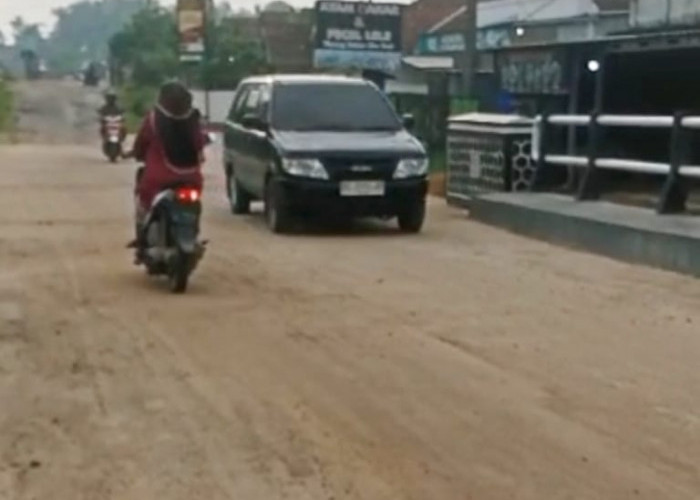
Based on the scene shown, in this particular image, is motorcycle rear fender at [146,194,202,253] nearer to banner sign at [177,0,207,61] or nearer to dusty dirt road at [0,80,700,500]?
dusty dirt road at [0,80,700,500]

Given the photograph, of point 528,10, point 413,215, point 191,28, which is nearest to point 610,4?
point 528,10

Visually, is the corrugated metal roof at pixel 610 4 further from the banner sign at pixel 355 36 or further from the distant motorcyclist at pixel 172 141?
the distant motorcyclist at pixel 172 141

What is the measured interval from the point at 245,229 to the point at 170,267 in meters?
5.80

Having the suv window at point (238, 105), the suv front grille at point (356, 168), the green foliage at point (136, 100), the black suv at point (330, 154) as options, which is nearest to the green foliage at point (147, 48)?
the green foliage at point (136, 100)

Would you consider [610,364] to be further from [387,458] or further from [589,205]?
[589,205]

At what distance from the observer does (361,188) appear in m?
17.7

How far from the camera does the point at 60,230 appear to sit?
1883cm

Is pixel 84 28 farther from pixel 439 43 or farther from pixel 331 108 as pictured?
pixel 331 108

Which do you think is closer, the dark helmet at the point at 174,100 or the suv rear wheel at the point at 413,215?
the dark helmet at the point at 174,100

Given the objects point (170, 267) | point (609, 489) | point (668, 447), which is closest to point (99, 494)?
point (609, 489)

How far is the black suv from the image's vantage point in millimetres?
17688

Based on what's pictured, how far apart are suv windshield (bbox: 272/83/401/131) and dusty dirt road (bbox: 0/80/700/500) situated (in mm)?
3197

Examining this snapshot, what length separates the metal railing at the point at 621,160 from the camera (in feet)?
52.3

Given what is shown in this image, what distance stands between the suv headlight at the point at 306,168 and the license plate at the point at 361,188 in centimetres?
23
